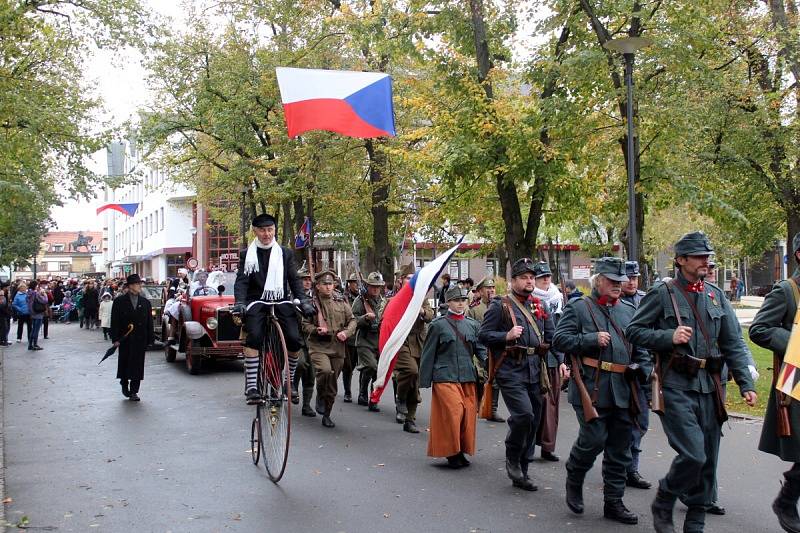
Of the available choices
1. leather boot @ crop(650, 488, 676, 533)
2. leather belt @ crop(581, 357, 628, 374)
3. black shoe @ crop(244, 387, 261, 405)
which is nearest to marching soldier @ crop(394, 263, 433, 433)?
black shoe @ crop(244, 387, 261, 405)

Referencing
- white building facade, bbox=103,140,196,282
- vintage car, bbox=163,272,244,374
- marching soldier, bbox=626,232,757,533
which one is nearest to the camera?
marching soldier, bbox=626,232,757,533

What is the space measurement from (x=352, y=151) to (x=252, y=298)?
21354 mm

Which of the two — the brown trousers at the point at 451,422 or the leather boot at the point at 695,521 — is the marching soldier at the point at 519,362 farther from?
the leather boot at the point at 695,521

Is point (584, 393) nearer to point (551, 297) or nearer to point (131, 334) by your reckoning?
point (551, 297)

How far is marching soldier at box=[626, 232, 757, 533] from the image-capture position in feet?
19.3

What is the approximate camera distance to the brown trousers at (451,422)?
8.69 metres

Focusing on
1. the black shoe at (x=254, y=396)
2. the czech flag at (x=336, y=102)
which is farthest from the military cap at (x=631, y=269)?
the czech flag at (x=336, y=102)

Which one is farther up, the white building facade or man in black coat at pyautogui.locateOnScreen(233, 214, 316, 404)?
the white building facade

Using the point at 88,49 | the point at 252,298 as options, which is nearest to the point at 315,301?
the point at 252,298

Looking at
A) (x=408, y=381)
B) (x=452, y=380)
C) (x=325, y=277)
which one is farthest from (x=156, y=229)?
(x=452, y=380)

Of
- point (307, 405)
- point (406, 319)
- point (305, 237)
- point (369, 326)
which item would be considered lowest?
point (307, 405)

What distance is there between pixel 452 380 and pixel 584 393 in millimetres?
2338

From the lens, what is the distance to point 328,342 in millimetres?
11852

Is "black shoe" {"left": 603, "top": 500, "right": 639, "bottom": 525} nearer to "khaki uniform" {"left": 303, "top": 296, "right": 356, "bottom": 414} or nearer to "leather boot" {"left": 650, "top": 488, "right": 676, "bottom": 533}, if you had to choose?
"leather boot" {"left": 650, "top": 488, "right": 676, "bottom": 533}
